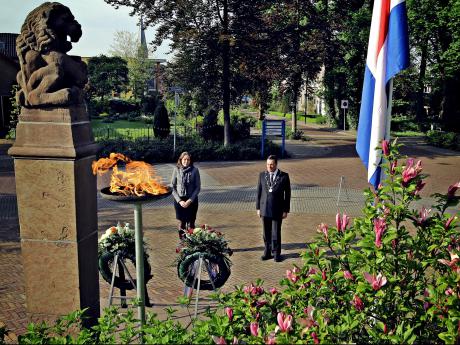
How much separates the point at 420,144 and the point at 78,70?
28506 mm

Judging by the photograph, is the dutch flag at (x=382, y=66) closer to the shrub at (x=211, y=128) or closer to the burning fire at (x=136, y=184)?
the burning fire at (x=136, y=184)

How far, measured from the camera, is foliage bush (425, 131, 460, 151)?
27156 millimetres

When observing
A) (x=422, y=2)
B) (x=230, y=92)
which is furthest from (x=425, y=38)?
(x=230, y=92)

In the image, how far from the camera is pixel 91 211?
552cm

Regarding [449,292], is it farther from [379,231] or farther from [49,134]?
[49,134]

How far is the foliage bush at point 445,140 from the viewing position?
27.2 metres

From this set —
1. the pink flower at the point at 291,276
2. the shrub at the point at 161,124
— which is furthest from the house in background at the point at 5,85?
the pink flower at the point at 291,276

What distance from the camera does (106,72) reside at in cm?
5594

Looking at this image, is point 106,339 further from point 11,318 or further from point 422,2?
point 422,2

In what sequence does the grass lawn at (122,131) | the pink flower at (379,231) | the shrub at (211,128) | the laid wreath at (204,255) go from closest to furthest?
the pink flower at (379,231), the laid wreath at (204,255), the shrub at (211,128), the grass lawn at (122,131)

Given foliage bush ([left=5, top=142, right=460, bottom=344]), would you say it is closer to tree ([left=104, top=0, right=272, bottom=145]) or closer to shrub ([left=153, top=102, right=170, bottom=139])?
tree ([left=104, top=0, right=272, bottom=145])

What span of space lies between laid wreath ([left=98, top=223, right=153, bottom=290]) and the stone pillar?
3.70 feet

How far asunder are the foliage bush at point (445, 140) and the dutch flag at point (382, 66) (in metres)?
23.4

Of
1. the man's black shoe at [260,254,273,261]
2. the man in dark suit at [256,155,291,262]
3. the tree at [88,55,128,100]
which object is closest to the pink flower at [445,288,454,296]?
the man in dark suit at [256,155,291,262]
